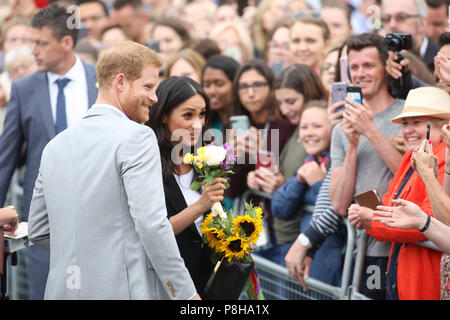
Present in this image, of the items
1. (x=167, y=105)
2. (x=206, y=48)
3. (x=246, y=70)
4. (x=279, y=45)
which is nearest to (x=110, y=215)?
(x=167, y=105)

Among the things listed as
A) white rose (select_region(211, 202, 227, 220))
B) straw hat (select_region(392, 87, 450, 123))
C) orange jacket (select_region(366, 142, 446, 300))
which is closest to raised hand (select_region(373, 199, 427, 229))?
orange jacket (select_region(366, 142, 446, 300))

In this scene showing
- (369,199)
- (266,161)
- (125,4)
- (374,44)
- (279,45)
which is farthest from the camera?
(125,4)

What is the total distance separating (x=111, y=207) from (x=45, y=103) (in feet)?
7.80

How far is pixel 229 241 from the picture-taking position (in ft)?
13.0

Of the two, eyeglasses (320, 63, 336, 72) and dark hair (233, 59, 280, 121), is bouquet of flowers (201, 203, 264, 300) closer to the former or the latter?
eyeglasses (320, 63, 336, 72)

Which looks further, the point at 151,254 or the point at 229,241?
the point at 229,241

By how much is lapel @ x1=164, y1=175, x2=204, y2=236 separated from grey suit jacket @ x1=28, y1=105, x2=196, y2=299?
23.6 inches

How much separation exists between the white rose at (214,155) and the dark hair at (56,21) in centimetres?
229

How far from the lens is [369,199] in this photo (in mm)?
4562

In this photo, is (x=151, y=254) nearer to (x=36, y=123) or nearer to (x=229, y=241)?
(x=229, y=241)

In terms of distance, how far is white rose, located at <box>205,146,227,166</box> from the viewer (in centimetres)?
382

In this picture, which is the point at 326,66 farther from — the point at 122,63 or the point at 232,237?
the point at 122,63

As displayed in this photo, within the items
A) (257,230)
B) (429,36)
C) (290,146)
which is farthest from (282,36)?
(257,230)
